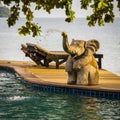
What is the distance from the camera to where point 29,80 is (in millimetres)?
17594

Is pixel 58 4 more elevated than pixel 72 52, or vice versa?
pixel 58 4

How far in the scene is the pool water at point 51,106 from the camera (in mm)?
12133

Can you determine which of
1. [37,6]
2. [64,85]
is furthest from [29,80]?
[37,6]

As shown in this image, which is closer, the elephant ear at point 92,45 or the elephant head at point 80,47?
the elephant head at point 80,47

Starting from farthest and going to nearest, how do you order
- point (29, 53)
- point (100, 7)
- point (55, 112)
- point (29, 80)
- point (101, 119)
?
point (29, 53), point (29, 80), point (55, 112), point (101, 119), point (100, 7)

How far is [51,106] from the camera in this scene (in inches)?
533

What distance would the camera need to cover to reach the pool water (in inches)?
478

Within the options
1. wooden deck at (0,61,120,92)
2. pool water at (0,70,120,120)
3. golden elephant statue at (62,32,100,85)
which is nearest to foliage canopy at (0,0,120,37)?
pool water at (0,70,120,120)

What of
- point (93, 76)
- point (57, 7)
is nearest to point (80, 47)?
point (93, 76)

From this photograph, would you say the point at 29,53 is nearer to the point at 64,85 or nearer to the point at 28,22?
the point at 64,85

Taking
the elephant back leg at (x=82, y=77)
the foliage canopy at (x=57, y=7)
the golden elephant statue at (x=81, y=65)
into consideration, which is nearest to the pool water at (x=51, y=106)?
the elephant back leg at (x=82, y=77)

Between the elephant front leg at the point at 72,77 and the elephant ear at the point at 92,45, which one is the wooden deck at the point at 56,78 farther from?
the elephant ear at the point at 92,45

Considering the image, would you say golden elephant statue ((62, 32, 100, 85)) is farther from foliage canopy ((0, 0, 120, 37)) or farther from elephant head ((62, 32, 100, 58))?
foliage canopy ((0, 0, 120, 37))

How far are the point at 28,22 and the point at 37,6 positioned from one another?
30 cm
